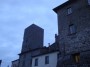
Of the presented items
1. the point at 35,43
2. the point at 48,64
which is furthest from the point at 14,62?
the point at 48,64

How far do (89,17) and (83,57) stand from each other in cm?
515

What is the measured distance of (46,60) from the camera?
97.4ft

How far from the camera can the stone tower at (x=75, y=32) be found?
19964 mm

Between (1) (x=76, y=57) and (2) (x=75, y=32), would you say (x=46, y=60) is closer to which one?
(1) (x=76, y=57)

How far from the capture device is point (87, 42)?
19.7m

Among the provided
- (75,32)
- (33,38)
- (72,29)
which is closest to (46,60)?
(72,29)

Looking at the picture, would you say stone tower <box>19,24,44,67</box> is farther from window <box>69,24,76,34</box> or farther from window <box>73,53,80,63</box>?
window <box>73,53,80,63</box>

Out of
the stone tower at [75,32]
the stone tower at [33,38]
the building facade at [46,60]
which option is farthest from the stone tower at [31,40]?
the stone tower at [75,32]

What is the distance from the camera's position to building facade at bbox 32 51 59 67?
27834 mm

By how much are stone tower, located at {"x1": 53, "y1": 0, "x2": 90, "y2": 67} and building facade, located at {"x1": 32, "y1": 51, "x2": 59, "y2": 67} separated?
575cm

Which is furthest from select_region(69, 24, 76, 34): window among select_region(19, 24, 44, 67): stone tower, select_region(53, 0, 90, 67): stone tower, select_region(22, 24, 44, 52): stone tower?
select_region(22, 24, 44, 52): stone tower

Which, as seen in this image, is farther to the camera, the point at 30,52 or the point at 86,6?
the point at 30,52

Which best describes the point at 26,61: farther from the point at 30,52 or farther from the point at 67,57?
the point at 67,57

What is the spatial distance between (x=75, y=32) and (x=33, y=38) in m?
25.1
